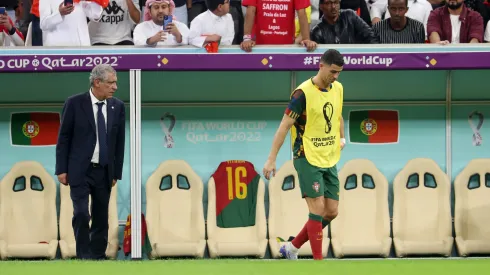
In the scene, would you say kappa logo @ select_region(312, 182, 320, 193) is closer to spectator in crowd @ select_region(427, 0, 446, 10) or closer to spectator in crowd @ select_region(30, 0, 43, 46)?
spectator in crowd @ select_region(30, 0, 43, 46)

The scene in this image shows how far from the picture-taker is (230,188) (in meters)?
12.9

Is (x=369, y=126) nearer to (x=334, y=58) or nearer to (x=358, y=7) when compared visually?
(x=358, y=7)

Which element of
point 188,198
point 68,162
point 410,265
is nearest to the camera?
point 410,265

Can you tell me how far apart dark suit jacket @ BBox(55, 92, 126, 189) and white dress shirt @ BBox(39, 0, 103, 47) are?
2071 millimetres

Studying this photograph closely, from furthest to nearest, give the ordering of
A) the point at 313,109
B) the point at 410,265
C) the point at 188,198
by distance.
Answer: the point at 188,198 → the point at 313,109 → the point at 410,265

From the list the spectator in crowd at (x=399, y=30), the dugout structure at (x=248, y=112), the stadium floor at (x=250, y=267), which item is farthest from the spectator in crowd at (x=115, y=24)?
the stadium floor at (x=250, y=267)

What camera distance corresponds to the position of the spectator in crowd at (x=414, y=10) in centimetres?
1387

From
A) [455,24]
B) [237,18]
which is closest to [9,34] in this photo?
[237,18]

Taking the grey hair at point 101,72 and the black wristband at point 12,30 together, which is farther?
the black wristband at point 12,30

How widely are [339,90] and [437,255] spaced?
149 inches

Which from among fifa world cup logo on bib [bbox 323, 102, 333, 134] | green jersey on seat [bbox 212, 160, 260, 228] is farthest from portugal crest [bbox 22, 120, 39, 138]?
fifa world cup logo on bib [bbox 323, 102, 333, 134]

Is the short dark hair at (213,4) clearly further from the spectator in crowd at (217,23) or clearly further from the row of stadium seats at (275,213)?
the row of stadium seats at (275,213)

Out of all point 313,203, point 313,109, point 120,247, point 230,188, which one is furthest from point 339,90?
point 120,247

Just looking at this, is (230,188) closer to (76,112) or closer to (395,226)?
(395,226)
